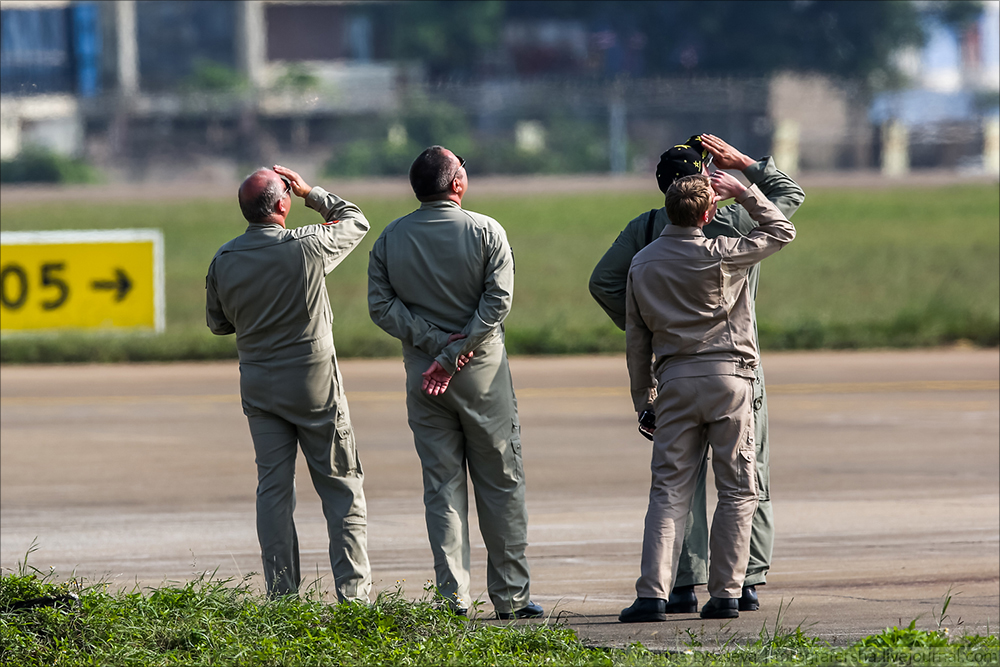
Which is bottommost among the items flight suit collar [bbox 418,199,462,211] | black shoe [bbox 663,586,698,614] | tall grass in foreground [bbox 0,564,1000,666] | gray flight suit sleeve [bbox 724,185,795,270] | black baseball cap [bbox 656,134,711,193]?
black shoe [bbox 663,586,698,614]

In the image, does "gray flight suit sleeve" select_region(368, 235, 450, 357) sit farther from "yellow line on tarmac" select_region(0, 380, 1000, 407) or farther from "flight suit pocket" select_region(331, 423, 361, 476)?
"yellow line on tarmac" select_region(0, 380, 1000, 407)

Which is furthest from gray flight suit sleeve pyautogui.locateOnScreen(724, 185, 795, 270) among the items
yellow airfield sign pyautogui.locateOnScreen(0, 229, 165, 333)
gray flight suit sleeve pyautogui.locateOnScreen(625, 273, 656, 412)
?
yellow airfield sign pyautogui.locateOnScreen(0, 229, 165, 333)

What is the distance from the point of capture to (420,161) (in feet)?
18.3

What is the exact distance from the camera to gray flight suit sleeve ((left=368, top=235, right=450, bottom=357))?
18.0 feet

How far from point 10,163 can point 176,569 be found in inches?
1818

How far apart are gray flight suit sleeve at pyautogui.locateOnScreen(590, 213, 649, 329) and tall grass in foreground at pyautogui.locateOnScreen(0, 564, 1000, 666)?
60.7 inches

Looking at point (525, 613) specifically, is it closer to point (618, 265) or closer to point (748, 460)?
point (748, 460)

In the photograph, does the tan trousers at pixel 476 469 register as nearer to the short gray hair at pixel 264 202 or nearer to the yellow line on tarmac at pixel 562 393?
the short gray hair at pixel 264 202

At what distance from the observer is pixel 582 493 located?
28.5ft

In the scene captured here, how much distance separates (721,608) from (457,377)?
1.50m

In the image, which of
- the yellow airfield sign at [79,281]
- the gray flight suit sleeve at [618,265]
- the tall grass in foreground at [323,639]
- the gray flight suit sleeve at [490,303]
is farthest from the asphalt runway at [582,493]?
the yellow airfield sign at [79,281]

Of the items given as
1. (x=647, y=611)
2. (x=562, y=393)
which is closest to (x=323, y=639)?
(x=647, y=611)

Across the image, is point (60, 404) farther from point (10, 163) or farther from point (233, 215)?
point (10, 163)

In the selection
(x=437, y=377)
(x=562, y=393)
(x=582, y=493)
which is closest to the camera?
(x=437, y=377)
